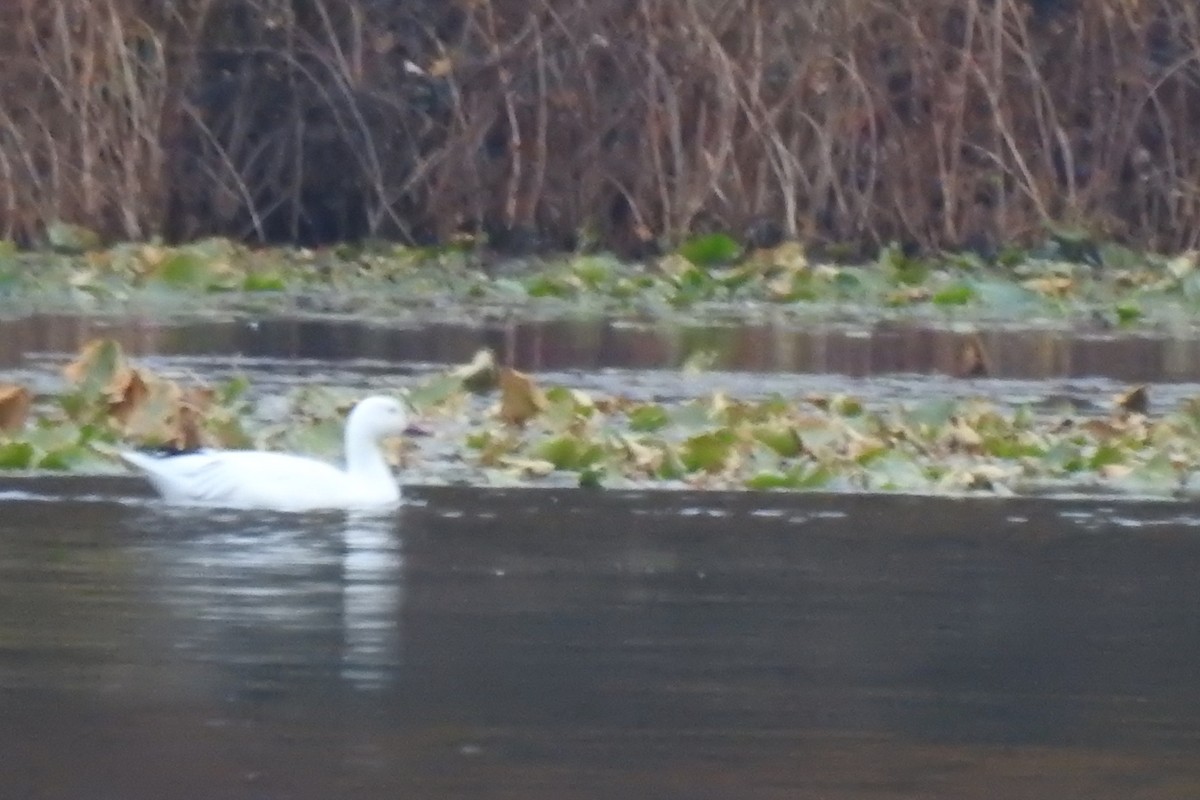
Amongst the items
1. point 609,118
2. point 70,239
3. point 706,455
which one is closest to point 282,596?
point 706,455

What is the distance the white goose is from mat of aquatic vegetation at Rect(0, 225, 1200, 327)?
25.0 feet

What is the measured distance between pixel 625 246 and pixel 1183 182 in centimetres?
328

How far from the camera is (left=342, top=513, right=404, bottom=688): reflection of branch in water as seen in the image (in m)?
6.65

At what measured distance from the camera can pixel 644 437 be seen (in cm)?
1062

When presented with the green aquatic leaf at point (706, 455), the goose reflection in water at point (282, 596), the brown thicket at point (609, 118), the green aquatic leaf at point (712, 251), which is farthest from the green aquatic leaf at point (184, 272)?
the goose reflection in water at point (282, 596)

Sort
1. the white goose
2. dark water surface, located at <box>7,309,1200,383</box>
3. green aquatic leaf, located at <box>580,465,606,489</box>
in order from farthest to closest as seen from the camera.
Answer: dark water surface, located at <box>7,309,1200,383</box> → green aquatic leaf, located at <box>580,465,606,489</box> → the white goose

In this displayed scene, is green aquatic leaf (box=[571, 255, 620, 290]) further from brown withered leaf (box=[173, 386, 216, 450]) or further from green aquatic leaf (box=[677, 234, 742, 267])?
brown withered leaf (box=[173, 386, 216, 450])

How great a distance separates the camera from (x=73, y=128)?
2036 cm

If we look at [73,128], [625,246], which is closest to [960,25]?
[625,246]

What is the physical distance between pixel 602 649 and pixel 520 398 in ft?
13.5

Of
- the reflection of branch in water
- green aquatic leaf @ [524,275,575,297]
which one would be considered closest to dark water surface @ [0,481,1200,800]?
the reflection of branch in water

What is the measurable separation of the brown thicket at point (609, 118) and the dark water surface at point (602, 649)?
35.6ft

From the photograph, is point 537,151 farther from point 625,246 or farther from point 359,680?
point 359,680

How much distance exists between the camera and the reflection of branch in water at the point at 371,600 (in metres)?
6.65
